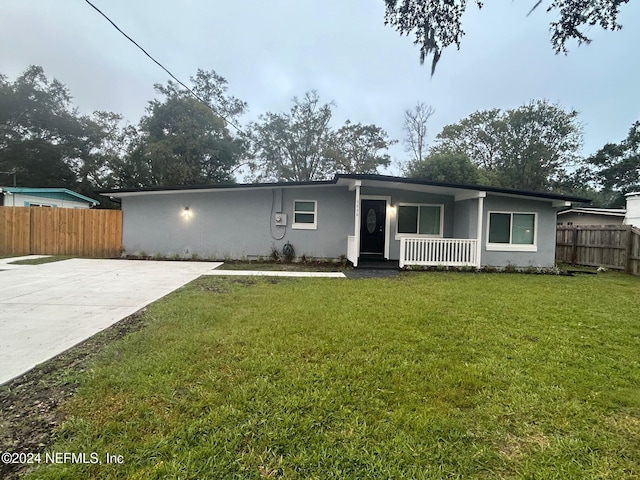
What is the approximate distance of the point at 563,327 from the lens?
13.8ft

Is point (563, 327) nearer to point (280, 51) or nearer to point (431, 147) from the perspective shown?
point (280, 51)

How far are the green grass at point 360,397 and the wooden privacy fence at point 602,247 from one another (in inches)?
281

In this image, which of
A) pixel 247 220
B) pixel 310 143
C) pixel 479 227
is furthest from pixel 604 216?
pixel 310 143

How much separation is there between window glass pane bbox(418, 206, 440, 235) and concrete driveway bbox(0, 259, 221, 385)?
276 inches

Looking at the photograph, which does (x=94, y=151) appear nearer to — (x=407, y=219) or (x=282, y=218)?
(x=282, y=218)

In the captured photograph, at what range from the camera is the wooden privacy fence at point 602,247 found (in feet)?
32.0

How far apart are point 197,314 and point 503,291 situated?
229 inches

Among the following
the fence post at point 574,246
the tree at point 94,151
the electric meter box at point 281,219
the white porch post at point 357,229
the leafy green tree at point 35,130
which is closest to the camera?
the white porch post at point 357,229

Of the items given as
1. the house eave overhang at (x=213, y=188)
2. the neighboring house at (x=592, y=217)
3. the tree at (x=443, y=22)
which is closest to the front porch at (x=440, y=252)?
the house eave overhang at (x=213, y=188)

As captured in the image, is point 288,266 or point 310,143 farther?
point 310,143

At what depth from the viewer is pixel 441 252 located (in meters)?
9.55

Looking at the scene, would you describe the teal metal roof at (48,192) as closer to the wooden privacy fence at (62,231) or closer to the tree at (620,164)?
the wooden privacy fence at (62,231)

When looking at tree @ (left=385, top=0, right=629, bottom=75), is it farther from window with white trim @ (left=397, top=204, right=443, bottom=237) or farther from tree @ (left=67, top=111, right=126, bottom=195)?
tree @ (left=67, top=111, right=126, bottom=195)

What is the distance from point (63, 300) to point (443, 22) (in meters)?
6.53
